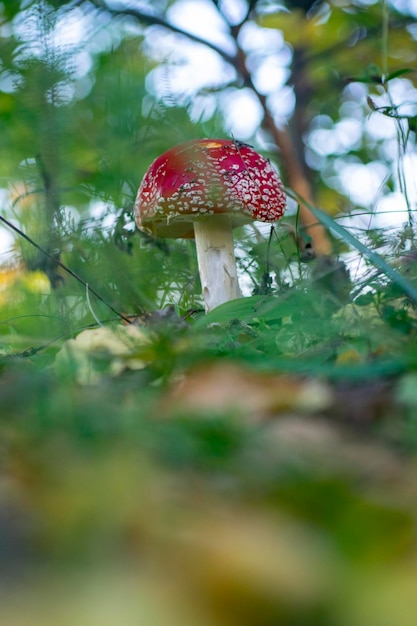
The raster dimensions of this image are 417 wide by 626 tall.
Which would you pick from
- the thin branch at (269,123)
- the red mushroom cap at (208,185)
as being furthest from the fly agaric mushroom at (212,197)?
the thin branch at (269,123)

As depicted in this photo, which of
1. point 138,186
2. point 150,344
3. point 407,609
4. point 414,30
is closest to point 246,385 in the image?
point 150,344

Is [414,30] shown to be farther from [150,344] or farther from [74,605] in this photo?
[74,605]

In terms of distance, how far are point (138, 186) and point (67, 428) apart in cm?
199

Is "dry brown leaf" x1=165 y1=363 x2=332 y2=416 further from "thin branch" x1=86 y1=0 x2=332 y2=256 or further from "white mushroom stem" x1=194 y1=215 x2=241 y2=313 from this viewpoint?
"thin branch" x1=86 y1=0 x2=332 y2=256

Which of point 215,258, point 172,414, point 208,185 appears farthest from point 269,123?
point 172,414

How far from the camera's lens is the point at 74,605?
1.33 feet

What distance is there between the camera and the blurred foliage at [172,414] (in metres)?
0.42

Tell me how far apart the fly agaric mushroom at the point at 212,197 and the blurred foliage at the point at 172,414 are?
0.10 m

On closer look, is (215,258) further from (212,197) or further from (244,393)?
(244,393)

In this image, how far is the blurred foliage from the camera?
422 mm

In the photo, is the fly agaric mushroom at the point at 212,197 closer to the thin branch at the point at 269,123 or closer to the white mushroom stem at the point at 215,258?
the white mushroom stem at the point at 215,258

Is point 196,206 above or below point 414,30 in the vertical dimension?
below

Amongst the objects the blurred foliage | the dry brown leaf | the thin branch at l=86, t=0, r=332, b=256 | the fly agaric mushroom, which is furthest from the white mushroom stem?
the thin branch at l=86, t=0, r=332, b=256

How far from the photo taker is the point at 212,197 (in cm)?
225
